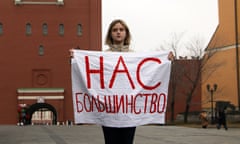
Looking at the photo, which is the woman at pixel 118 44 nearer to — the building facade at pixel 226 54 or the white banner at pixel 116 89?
the white banner at pixel 116 89

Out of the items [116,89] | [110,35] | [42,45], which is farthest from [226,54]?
[110,35]

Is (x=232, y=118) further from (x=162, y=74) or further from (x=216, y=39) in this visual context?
(x=162, y=74)

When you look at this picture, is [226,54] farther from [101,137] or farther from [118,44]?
[118,44]

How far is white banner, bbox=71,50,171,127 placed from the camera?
5375 millimetres

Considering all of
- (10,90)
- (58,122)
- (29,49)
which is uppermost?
(29,49)

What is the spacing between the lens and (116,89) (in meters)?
5.37

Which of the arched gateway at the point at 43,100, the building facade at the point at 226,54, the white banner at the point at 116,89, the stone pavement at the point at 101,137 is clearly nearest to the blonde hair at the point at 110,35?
the white banner at the point at 116,89

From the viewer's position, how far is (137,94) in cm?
545

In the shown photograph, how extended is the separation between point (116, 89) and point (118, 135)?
0.54m

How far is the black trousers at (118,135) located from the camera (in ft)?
16.5

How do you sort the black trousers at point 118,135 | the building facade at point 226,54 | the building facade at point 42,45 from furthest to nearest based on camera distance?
the building facade at point 42,45 < the building facade at point 226,54 < the black trousers at point 118,135

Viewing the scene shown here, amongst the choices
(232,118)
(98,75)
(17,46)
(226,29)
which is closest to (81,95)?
(98,75)

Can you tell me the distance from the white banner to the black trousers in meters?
0.13

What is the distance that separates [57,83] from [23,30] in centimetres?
711
